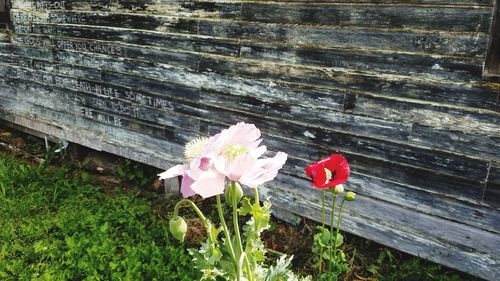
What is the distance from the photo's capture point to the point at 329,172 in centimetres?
188

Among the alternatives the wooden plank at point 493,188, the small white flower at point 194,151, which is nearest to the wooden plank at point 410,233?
the wooden plank at point 493,188

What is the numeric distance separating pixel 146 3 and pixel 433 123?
2508 millimetres

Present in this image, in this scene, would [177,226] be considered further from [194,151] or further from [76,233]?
[76,233]

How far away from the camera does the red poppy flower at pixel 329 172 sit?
1.84 m

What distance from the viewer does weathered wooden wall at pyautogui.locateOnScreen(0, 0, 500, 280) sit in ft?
8.24

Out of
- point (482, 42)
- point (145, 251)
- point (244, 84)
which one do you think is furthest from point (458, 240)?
point (145, 251)

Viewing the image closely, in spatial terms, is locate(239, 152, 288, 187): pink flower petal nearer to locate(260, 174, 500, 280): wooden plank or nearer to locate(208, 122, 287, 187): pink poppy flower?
locate(208, 122, 287, 187): pink poppy flower

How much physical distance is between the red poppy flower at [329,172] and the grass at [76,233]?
1.53 meters

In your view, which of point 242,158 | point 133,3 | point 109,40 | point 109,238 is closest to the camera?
point 242,158

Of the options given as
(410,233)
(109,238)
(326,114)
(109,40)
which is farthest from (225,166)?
(109,40)

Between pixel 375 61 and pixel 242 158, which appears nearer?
pixel 242 158

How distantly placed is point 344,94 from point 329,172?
1.14m

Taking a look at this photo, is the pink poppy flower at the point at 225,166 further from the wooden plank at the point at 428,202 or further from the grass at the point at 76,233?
the grass at the point at 76,233

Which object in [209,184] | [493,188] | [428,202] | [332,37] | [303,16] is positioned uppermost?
[303,16]
